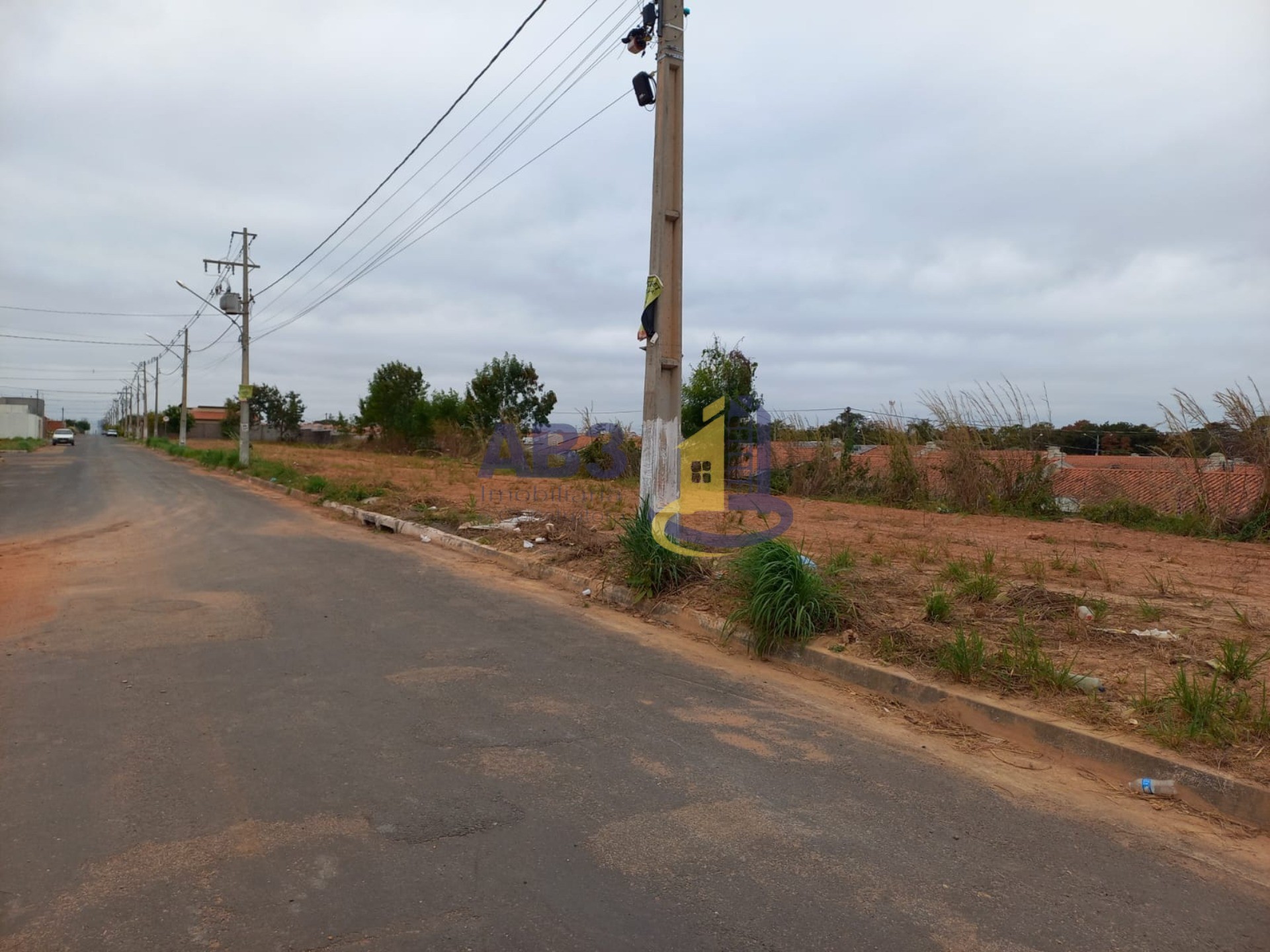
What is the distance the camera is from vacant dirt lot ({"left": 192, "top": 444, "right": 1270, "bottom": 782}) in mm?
5289

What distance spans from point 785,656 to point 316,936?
4.19 meters

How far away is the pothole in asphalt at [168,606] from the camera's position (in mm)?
7551

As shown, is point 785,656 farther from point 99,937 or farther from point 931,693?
point 99,937

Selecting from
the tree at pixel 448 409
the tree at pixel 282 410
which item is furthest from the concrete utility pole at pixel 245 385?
the tree at pixel 282 410

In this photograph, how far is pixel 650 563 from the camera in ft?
26.4

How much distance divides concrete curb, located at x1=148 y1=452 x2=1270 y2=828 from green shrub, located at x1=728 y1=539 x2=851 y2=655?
0.16m

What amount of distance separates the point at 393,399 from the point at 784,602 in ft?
181

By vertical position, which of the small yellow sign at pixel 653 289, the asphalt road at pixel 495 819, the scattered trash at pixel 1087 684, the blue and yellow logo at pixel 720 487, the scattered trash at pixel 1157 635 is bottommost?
the asphalt road at pixel 495 819

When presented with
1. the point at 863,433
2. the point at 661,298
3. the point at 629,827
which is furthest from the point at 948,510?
the point at 629,827

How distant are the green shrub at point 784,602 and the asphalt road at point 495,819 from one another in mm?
618

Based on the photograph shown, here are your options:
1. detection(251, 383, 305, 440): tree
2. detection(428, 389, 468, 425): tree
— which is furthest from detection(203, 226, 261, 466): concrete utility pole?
detection(251, 383, 305, 440): tree

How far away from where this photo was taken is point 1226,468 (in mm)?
12852

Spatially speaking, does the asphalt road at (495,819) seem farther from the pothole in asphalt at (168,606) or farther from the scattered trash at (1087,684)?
the scattered trash at (1087,684)

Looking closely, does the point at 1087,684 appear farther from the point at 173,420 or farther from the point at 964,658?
the point at 173,420
